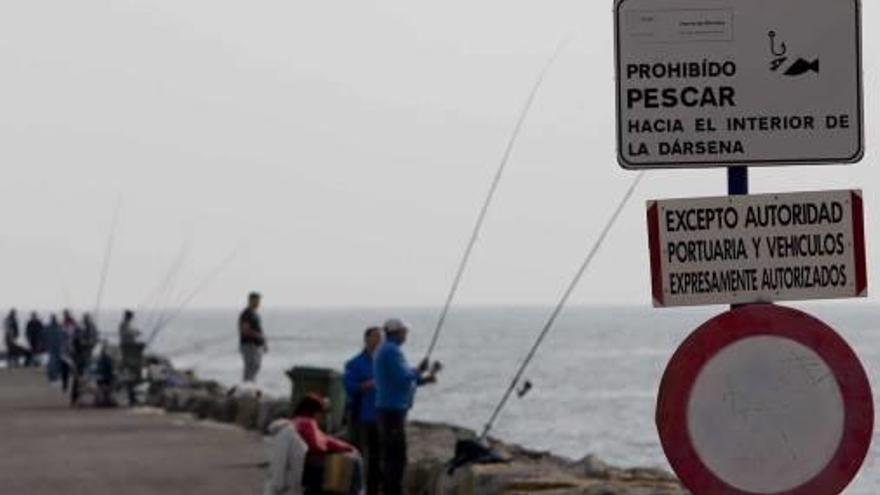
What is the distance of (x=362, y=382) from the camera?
19359 millimetres

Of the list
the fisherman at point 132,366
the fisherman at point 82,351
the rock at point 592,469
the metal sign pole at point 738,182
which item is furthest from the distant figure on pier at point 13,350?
the metal sign pole at point 738,182

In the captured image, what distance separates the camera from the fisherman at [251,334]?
91.9 ft

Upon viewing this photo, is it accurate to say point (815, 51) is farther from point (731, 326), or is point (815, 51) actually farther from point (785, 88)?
point (731, 326)

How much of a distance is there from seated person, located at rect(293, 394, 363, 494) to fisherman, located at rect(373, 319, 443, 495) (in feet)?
11.1

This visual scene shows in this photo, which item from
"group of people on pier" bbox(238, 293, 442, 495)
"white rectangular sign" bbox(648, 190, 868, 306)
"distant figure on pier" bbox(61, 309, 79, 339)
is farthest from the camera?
"distant figure on pier" bbox(61, 309, 79, 339)

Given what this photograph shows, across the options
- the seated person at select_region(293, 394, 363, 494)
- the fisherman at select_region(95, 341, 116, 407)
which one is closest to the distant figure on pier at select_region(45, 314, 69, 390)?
the fisherman at select_region(95, 341, 116, 407)

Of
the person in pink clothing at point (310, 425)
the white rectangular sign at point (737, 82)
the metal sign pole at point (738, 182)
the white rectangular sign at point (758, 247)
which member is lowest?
the person in pink clothing at point (310, 425)

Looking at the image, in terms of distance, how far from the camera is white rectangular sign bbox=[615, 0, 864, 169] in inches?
273

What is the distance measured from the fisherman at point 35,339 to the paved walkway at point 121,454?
21167 mm

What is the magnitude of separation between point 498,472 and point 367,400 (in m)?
2.41

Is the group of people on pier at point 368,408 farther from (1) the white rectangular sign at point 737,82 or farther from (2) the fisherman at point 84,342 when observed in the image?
(2) the fisherman at point 84,342

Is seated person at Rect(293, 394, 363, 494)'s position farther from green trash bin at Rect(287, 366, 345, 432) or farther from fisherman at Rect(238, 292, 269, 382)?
fisherman at Rect(238, 292, 269, 382)

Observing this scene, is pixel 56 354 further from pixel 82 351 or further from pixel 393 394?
pixel 393 394

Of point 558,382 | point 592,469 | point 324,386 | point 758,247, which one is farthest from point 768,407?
point 558,382
